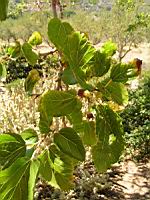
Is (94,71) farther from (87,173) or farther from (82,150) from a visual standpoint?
(87,173)

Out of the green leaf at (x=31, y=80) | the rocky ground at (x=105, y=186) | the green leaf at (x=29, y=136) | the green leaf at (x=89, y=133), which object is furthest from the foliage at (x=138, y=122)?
the green leaf at (x=29, y=136)

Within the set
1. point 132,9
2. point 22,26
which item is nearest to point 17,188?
point 132,9

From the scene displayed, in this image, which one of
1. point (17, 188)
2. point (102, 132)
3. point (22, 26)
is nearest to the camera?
point (17, 188)

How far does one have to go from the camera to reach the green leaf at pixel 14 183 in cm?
53

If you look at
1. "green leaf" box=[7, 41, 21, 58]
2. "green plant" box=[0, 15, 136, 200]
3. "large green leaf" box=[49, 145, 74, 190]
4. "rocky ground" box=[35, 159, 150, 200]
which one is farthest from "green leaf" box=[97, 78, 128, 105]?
"rocky ground" box=[35, 159, 150, 200]

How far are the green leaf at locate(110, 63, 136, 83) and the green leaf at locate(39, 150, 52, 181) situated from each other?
0.15 meters

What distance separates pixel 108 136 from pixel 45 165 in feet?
0.35

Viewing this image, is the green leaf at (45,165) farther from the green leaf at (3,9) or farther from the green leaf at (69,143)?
the green leaf at (3,9)

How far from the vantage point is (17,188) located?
1.72 ft

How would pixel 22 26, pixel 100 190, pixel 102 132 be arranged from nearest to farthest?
pixel 102 132 < pixel 100 190 < pixel 22 26

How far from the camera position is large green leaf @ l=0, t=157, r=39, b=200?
0.53 m

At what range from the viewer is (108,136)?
2.09ft

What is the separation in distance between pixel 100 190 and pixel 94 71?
3.75m

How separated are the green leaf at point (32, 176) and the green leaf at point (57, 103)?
7cm
